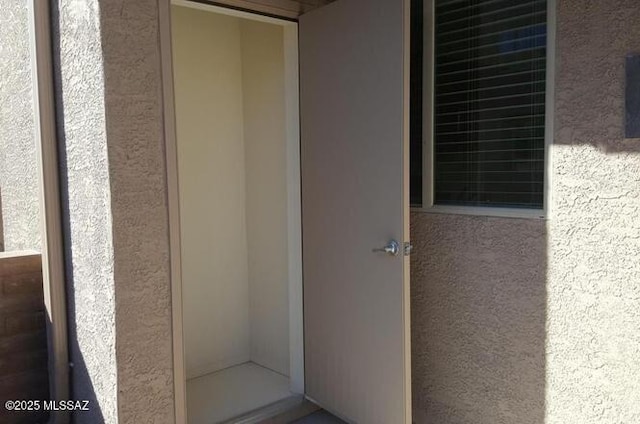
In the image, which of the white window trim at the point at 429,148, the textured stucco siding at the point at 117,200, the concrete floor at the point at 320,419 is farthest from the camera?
the concrete floor at the point at 320,419

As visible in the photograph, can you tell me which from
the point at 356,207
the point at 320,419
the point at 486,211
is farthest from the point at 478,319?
the point at 320,419

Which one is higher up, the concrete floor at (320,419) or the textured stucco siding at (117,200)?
the textured stucco siding at (117,200)

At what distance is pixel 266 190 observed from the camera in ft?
14.3

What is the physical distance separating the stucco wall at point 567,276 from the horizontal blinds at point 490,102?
5.2 inches

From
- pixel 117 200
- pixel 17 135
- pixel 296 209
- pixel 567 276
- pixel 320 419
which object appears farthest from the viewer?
pixel 296 209

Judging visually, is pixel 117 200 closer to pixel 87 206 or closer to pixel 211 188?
pixel 87 206

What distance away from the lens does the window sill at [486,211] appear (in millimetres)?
2965

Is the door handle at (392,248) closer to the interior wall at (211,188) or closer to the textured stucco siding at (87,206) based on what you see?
the textured stucco siding at (87,206)

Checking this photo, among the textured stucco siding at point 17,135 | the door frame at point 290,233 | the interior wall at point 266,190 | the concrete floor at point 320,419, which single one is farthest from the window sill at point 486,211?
the textured stucco siding at point 17,135

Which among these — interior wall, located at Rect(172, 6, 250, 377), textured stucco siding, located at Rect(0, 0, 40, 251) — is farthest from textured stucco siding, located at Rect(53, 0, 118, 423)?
interior wall, located at Rect(172, 6, 250, 377)

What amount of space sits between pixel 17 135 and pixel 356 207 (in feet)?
7.29

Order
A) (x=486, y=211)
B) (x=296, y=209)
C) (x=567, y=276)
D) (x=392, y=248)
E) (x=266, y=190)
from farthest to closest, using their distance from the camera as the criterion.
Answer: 1. (x=266, y=190)
2. (x=296, y=209)
3. (x=486, y=211)
4. (x=392, y=248)
5. (x=567, y=276)

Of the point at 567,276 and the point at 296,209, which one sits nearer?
the point at 567,276

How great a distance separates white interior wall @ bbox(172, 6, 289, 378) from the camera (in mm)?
4207
